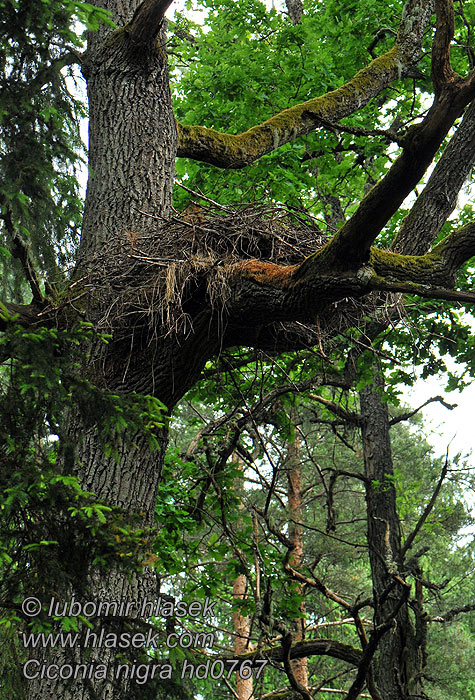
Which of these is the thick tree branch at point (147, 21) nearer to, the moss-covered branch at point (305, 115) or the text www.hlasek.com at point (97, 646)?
the moss-covered branch at point (305, 115)

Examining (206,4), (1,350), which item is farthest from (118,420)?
(206,4)

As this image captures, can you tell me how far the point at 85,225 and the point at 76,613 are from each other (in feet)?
7.64

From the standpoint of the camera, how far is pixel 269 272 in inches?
137

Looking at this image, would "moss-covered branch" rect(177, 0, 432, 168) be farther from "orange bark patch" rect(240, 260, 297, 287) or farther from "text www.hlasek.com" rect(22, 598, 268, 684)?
"text www.hlasek.com" rect(22, 598, 268, 684)

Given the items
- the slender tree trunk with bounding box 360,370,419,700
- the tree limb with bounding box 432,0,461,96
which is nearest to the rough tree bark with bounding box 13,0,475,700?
the tree limb with bounding box 432,0,461,96

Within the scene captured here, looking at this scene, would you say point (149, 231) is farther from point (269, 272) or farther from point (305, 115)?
point (305, 115)

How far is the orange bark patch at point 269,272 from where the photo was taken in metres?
3.38

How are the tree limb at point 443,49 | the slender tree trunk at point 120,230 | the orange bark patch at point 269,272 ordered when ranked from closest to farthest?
the tree limb at point 443,49
the slender tree trunk at point 120,230
the orange bark patch at point 269,272

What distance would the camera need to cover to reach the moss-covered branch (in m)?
5.04

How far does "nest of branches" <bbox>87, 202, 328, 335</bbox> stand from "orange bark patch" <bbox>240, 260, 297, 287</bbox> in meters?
0.10

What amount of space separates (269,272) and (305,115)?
7.32 feet

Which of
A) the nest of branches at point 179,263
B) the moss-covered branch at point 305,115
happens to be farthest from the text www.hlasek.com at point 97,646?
the moss-covered branch at point 305,115

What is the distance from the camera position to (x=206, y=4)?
1046 cm

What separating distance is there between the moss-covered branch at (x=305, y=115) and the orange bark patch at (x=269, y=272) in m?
1.73
